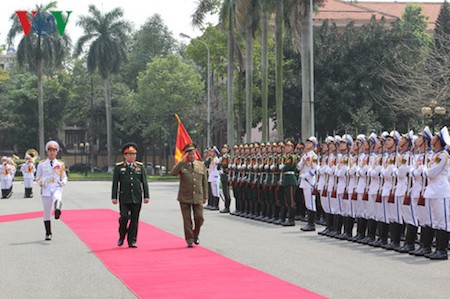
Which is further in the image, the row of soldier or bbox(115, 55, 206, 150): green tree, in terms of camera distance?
bbox(115, 55, 206, 150): green tree

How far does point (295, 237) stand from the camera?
18.0 m

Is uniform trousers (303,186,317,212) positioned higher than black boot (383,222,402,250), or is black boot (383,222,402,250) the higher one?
uniform trousers (303,186,317,212)

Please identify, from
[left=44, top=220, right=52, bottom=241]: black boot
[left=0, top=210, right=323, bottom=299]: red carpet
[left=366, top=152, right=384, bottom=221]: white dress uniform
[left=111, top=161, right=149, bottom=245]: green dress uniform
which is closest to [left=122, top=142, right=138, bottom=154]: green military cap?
[left=111, top=161, right=149, bottom=245]: green dress uniform

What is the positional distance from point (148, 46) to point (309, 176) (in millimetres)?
85443

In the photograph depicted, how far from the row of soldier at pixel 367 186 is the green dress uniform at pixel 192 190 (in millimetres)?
2912

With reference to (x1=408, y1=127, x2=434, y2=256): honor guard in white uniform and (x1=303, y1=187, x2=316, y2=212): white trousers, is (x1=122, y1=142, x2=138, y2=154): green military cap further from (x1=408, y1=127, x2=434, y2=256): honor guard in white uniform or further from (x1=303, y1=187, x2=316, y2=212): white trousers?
(x1=408, y1=127, x2=434, y2=256): honor guard in white uniform

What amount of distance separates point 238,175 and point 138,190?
8794 mm

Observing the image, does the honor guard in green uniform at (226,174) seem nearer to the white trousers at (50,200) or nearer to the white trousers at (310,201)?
the white trousers at (310,201)

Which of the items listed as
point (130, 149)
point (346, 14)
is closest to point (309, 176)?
point (130, 149)

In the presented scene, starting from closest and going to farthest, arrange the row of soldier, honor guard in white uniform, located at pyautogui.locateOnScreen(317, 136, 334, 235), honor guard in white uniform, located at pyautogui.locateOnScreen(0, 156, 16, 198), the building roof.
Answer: the row of soldier → honor guard in white uniform, located at pyautogui.locateOnScreen(317, 136, 334, 235) → honor guard in white uniform, located at pyautogui.locateOnScreen(0, 156, 16, 198) → the building roof

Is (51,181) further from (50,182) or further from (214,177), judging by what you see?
(214,177)

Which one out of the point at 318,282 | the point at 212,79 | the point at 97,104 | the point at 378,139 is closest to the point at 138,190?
the point at 378,139

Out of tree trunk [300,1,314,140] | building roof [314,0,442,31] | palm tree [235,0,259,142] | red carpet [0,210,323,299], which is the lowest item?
red carpet [0,210,323,299]

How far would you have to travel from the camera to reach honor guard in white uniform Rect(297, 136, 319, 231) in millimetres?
19172
